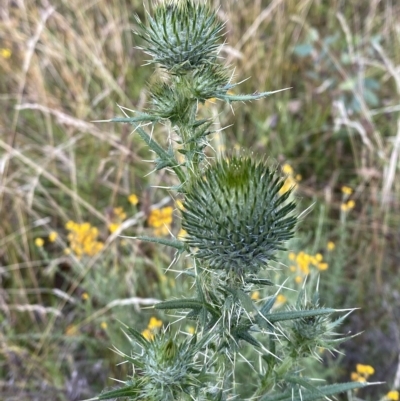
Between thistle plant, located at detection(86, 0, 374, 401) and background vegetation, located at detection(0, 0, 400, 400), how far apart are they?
1.14 meters

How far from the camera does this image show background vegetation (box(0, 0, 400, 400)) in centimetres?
298

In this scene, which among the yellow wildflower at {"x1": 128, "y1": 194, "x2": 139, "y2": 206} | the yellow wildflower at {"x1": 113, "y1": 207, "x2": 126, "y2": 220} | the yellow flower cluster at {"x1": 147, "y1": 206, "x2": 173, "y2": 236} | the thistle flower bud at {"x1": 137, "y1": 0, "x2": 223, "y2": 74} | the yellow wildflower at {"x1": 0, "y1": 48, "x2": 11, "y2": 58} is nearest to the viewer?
the thistle flower bud at {"x1": 137, "y1": 0, "x2": 223, "y2": 74}

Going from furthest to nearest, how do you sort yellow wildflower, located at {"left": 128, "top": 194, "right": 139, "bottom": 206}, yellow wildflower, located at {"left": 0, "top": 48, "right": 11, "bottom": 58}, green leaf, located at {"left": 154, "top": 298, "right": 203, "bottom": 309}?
yellow wildflower, located at {"left": 0, "top": 48, "right": 11, "bottom": 58} < yellow wildflower, located at {"left": 128, "top": 194, "right": 139, "bottom": 206} < green leaf, located at {"left": 154, "top": 298, "right": 203, "bottom": 309}

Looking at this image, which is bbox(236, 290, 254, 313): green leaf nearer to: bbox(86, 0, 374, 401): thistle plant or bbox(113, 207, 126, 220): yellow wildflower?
bbox(86, 0, 374, 401): thistle plant

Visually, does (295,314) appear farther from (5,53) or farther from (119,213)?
(5,53)

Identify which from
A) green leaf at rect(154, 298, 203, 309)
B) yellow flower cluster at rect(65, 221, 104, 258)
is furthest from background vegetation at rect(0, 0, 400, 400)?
green leaf at rect(154, 298, 203, 309)

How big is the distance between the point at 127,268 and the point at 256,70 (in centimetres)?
217

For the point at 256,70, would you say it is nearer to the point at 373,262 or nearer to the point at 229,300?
the point at 373,262

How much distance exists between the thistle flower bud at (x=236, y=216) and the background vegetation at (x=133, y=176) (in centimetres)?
128

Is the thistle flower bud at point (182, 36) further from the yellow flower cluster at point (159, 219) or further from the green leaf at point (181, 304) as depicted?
the yellow flower cluster at point (159, 219)

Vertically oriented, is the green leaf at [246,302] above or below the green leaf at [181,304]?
above

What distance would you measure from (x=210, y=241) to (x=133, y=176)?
2416 millimetres

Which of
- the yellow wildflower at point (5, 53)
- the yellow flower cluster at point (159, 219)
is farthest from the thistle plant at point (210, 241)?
the yellow wildflower at point (5, 53)

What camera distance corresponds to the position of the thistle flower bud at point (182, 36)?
1.58 metres
